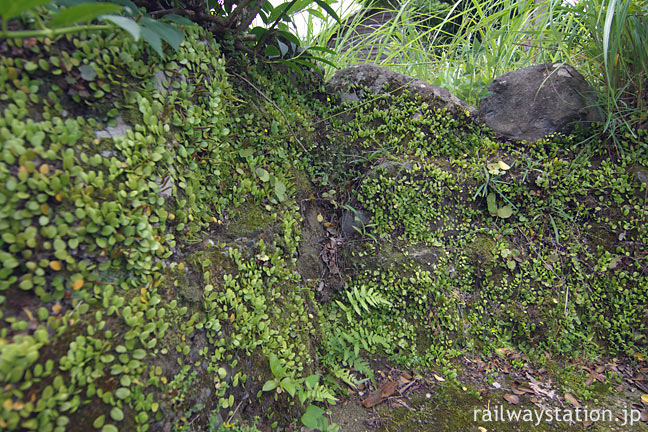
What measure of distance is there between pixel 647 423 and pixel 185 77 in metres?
3.18

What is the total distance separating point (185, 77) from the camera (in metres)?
1.63

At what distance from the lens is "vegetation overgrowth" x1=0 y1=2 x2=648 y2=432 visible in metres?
1.03

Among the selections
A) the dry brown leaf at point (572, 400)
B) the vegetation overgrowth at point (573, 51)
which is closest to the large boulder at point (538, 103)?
the vegetation overgrowth at point (573, 51)

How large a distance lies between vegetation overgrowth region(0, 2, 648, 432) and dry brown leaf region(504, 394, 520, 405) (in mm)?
330

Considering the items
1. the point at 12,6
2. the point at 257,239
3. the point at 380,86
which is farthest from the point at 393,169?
the point at 12,6

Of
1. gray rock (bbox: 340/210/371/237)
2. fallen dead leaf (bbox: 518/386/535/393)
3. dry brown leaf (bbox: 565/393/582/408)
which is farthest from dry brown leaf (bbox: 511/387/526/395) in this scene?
gray rock (bbox: 340/210/371/237)

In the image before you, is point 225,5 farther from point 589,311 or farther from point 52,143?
point 589,311

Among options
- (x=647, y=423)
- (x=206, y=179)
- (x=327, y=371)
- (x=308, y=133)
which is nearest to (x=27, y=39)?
(x=206, y=179)

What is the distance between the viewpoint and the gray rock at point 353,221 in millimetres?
2422

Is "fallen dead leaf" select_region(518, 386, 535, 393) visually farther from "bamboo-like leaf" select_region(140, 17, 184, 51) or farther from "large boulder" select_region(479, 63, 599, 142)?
"bamboo-like leaf" select_region(140, 17, 184, 51)

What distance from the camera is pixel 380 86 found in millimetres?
2727

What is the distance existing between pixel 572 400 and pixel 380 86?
257cm

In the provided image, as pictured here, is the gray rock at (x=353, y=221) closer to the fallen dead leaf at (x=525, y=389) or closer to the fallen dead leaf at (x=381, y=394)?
the fallen dead leaf at (x=381, y=394)

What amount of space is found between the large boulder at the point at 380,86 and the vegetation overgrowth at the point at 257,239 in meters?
0.13
